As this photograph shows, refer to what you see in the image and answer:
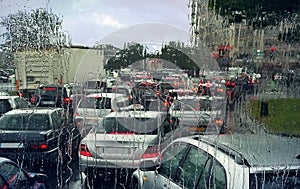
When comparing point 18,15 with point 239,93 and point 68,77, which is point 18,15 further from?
point 239,93

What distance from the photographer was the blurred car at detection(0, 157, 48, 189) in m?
2.48

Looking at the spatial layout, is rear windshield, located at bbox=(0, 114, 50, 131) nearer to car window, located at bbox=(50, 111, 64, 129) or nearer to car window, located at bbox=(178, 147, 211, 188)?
car window, located at bbox=(50, 111, 64, 129)

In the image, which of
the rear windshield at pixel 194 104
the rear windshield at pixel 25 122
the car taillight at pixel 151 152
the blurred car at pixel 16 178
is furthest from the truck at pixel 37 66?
the blurred car at pixel 16 178

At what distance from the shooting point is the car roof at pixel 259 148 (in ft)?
6.89

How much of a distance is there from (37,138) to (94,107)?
7.47 ft

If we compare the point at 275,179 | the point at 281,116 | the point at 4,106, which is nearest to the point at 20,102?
the point at 4,106

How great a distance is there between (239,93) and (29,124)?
7.16 meters

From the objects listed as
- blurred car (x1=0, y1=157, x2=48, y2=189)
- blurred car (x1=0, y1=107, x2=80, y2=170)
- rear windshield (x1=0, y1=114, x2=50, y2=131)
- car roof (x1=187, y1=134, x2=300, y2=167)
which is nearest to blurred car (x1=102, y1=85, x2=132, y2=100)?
blurred car (x1=0, y1=107, x2=80, y2=170)

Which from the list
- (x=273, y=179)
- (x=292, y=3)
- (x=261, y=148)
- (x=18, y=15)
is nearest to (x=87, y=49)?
(x=18, y=15)

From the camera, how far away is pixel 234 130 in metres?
5.66

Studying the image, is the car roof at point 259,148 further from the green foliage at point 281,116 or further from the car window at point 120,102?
the car window at point 120,102

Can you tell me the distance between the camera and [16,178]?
2.66m

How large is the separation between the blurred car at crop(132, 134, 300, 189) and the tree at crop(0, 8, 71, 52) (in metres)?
3.73

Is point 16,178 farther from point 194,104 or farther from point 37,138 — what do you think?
point 194,104
